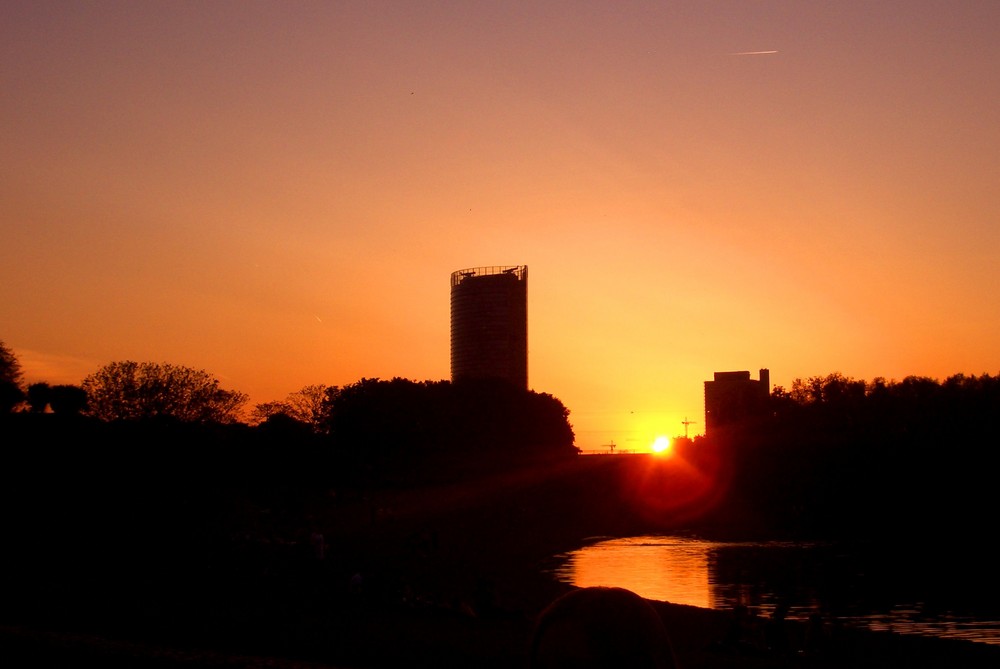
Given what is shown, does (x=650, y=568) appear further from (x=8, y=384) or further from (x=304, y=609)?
(x=8, y=384)

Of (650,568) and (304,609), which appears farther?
(650,568)

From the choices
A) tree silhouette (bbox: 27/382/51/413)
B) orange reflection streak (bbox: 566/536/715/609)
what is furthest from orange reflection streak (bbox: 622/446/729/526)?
tree silhouette (bbox: 27/382/51/413)

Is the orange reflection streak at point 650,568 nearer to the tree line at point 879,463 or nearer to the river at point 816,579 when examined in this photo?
the river at point 816,579

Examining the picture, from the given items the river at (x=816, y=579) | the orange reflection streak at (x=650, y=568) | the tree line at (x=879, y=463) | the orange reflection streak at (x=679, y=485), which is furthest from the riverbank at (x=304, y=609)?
the tree line at (x=879, y=463)

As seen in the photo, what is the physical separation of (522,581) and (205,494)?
16.9 meters

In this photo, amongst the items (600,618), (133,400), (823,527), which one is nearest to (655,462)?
(823,527)

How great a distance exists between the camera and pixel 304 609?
797 inches

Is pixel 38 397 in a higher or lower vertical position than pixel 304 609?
higher

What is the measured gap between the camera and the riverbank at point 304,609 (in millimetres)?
15852

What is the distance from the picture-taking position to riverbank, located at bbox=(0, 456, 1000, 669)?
1585cm

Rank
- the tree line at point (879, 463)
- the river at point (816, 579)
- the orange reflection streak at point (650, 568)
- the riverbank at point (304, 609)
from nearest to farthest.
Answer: the riverbank at point (304, 609), the river at point (816, 579), the orange reflection streak at point (650, 568), the tree line at point (879, 463)

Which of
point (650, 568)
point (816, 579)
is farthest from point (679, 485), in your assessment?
point (816, 579)

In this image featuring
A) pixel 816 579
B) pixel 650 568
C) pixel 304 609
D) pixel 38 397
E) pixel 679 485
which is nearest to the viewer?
pixel 304 609

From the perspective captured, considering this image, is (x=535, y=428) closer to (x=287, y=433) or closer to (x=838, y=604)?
(x=287, y=433)
